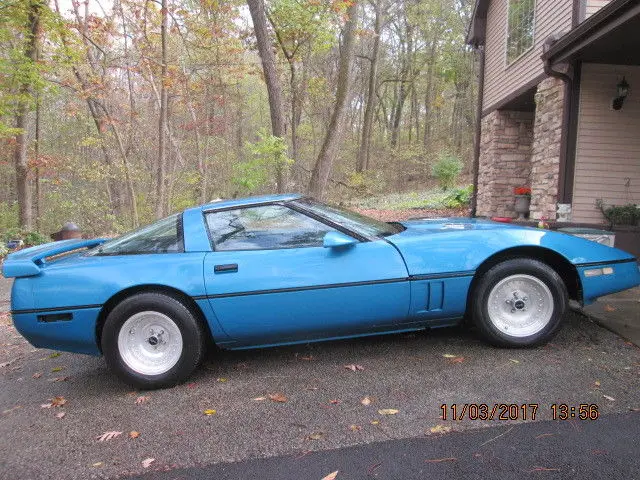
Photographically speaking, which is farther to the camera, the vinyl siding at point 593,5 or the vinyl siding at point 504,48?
the vinyl siding at point 504,48

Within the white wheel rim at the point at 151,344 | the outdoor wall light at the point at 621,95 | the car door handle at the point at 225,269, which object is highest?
the outdoor wall light at the point at 621,95

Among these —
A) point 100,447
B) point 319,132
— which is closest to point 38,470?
point 100,447

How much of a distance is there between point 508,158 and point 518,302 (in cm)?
783

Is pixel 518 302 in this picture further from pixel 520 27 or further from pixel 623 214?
pixel 520 27

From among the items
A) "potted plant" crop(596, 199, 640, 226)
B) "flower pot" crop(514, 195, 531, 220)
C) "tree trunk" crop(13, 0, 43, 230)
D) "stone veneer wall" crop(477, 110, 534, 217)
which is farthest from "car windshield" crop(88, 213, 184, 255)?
"tree trunk" crop(13, 0, 43, 230)

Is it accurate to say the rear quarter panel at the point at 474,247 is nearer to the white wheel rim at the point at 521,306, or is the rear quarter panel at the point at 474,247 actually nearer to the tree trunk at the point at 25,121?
the white wheel rim at the point at 521,306

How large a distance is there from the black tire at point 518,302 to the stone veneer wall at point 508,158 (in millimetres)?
7441

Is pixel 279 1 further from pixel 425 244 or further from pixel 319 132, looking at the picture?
pixel 319 132

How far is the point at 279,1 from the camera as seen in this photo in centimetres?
1062

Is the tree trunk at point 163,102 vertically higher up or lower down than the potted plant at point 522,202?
higher up

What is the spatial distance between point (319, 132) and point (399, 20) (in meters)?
9.07

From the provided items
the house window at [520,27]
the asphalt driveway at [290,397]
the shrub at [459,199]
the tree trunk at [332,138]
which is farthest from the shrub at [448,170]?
the asphalt driveway at [290,397]

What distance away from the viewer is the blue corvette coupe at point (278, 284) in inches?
114

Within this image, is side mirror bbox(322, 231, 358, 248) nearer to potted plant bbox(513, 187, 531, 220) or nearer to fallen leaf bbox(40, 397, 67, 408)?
fallen leaf bbox(40, 397, 67, 408)
